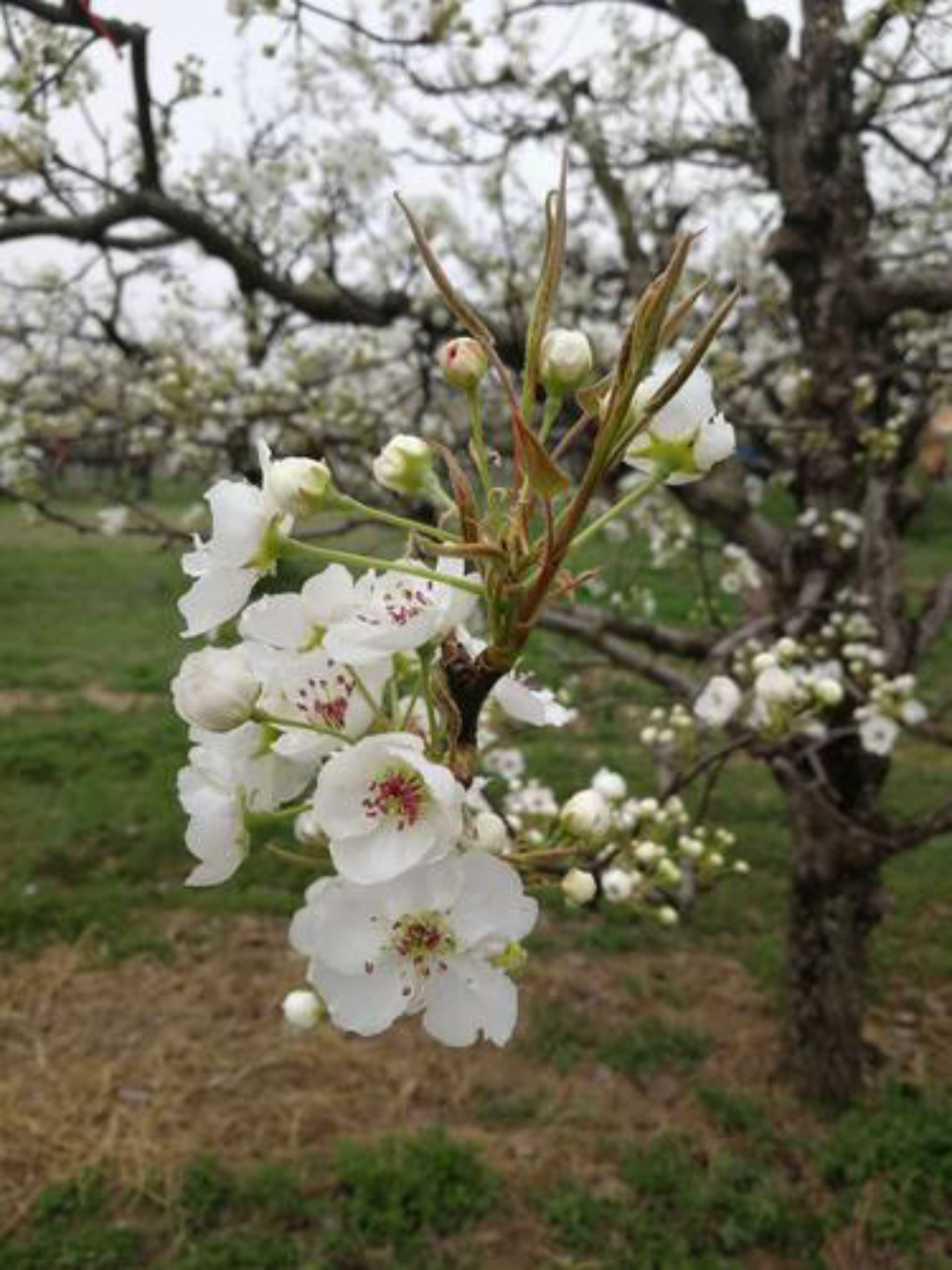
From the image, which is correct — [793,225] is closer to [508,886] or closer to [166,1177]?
[508,886]

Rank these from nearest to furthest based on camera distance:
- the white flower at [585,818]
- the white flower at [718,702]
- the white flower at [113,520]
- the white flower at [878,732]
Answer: the white flower at [585,818]
the white flower at [718,702]
the white flower at [878,732]
the white flower at [113,520]

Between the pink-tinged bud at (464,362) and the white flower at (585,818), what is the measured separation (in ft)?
1.52

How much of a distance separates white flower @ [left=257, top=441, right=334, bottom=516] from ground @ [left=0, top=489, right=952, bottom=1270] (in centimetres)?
316

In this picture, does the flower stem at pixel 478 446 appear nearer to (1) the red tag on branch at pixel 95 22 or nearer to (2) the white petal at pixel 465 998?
(2) the white petal at pixel 465 998

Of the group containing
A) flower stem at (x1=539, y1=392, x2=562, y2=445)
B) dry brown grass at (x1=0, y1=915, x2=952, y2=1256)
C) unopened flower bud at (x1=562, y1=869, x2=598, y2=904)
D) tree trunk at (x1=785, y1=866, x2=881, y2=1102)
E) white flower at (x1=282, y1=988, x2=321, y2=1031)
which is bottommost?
dry brown grass at (x1=0, y1=915, x2=952, y2=1256)

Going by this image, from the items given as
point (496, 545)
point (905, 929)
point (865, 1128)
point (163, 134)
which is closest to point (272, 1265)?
point (865, 1128)

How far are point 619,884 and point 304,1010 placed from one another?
100 cm

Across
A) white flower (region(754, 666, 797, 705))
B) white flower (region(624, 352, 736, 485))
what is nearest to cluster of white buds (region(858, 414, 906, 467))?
white flower (region(754, 666, 797, 705))

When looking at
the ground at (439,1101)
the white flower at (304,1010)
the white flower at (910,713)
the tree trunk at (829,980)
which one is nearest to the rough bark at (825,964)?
the tree trunk at (829,980)

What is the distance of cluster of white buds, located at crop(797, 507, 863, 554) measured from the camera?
387 cm

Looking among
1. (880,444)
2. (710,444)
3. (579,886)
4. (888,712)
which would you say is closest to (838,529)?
(880,444)

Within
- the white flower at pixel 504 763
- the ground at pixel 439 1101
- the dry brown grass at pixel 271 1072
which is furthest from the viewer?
the white flower at pixel 504 763

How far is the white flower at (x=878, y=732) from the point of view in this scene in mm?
3141

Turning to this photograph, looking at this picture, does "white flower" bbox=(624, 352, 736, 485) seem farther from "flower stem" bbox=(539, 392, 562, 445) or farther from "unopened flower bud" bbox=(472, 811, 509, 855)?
"unopened flower bud" bbox=(472, 811, 509, 855)
